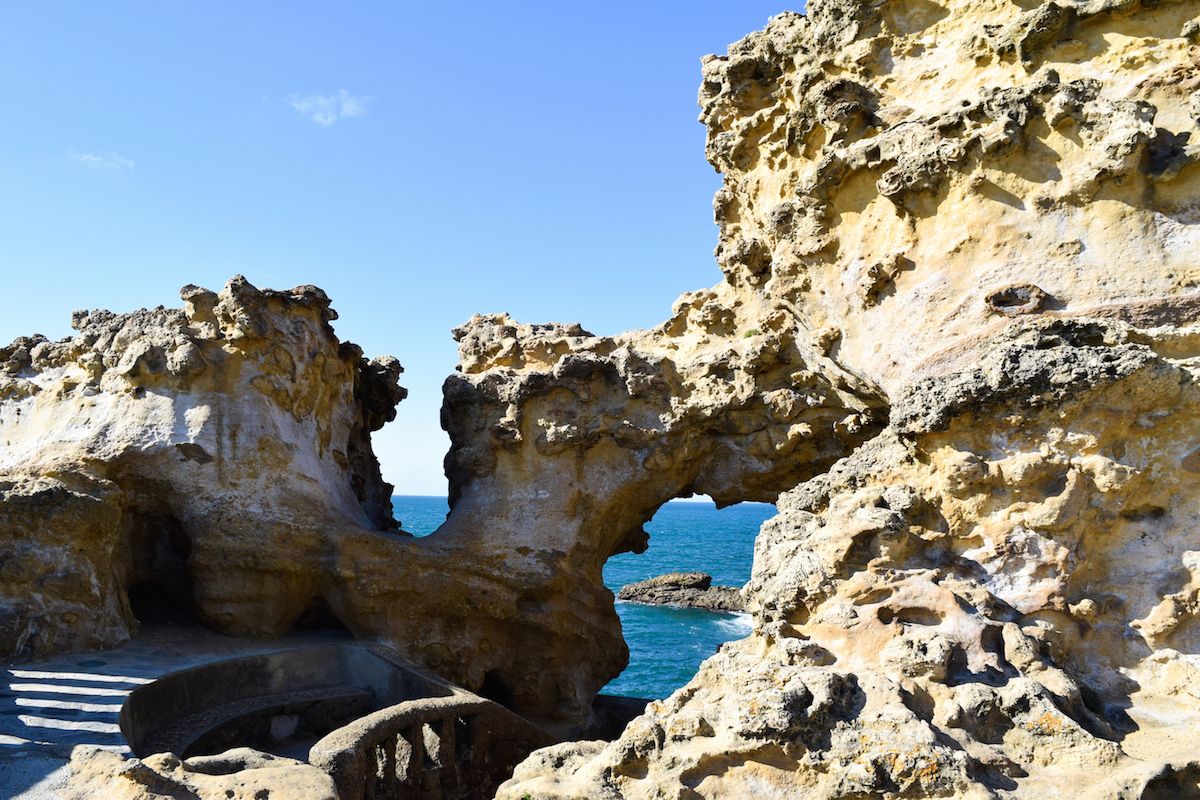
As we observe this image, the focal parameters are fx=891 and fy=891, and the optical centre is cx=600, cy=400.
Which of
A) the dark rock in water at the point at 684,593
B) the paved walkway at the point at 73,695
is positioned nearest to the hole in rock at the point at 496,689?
the paved walkway at the point at 73,695

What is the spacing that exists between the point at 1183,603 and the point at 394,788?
734 centimetres

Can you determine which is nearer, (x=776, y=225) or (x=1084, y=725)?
(x=1084, y=725)

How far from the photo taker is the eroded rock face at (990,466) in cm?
571

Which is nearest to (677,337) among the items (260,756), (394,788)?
(394,788)

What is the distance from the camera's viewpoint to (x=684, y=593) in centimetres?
3584

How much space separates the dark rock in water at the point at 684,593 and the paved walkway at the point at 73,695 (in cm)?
2462

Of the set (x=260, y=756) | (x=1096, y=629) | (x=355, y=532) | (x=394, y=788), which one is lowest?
→ (x=394, y=788)

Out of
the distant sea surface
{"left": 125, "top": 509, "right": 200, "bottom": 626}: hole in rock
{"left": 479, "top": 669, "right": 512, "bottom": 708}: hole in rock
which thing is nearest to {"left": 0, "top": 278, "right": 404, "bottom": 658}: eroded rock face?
{"left": 125, "top": 509, "right": 200, "bottom": 626}: hole in rock

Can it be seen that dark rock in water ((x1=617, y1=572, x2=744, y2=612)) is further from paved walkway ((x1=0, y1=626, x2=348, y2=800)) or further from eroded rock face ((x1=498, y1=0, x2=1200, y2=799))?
eroded rock face ((x1=498, y1=0, x2=1200, y2=799))

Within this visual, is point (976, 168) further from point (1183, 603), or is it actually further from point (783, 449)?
point (783, 449)

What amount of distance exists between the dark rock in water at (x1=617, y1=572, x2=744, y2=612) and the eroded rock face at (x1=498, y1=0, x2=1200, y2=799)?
25.4m

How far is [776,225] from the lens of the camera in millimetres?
10984

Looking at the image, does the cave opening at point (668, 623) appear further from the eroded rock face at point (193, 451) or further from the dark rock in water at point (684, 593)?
the eroded rock face at point (193, 451)

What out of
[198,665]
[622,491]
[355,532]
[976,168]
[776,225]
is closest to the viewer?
[976,168]
